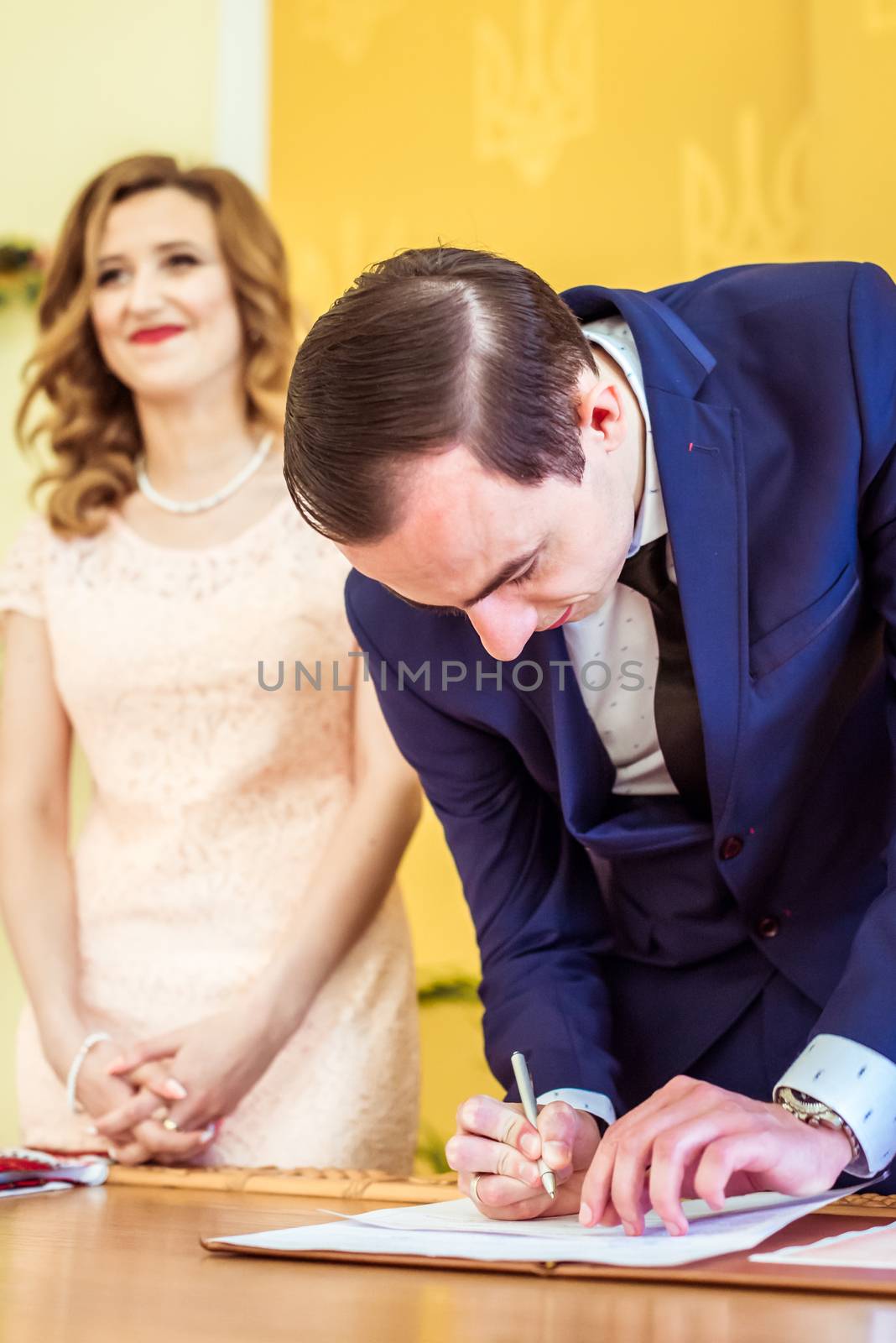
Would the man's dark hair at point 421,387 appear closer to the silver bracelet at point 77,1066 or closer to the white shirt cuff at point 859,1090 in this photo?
the white shirt cuff at point 859,1090

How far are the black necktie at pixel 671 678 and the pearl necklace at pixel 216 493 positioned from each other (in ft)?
3.18

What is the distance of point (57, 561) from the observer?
2.15 meters

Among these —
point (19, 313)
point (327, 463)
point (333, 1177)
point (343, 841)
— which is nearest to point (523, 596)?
point (327, 463)

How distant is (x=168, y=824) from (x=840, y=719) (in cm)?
101

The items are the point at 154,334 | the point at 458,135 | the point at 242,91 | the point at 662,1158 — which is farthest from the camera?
the point at 458,135

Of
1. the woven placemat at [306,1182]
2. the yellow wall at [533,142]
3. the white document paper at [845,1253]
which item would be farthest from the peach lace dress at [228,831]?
the yellow wall at [533,142]

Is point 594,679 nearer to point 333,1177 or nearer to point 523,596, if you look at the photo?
point 523,596

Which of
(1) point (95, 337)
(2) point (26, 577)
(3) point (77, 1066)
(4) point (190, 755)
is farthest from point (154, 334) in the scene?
(3) point (77, 1066)

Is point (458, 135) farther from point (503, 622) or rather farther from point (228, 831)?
point (503, 622)

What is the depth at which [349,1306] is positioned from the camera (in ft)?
2.70

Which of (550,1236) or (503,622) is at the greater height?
(503,622)

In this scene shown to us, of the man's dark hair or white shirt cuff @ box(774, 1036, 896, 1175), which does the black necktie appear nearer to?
the man's dark hair

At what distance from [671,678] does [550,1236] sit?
48 cm

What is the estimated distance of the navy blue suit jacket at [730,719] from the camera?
3.97 ft
